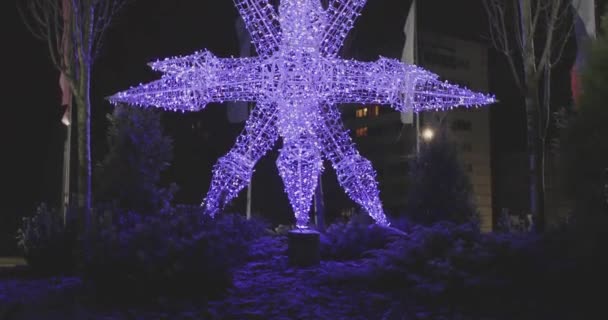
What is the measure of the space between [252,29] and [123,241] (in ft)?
14.1

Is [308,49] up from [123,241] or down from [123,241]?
up

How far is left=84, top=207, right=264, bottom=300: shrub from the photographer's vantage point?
7.14 meters

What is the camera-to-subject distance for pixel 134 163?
483 inches

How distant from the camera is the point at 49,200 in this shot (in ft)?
61.1

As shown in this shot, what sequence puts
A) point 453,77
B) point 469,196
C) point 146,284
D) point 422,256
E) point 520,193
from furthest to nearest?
point 453,77, point 520,193, point 469,196, point 422,256, point 146,284

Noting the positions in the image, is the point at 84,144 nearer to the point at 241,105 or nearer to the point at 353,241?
the point at 241,105

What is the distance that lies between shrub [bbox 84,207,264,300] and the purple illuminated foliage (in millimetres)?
2515

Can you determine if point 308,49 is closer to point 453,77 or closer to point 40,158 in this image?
point 40,158

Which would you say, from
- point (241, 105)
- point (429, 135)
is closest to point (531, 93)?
point (429, 135)

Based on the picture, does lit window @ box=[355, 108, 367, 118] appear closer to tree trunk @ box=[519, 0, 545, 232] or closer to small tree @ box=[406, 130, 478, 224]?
small tree @ box=[406, 130, 478, 224]

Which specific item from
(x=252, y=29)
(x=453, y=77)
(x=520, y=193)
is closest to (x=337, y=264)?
(x=252, y=29)

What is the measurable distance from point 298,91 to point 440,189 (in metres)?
5.52

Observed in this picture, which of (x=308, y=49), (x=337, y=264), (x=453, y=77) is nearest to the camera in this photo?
(x=337, y=264)

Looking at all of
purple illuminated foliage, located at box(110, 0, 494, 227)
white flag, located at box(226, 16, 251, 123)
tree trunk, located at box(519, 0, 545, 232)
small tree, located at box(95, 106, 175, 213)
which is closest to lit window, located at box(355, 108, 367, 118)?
white flag, located at box(226, 16, 251, 123)
